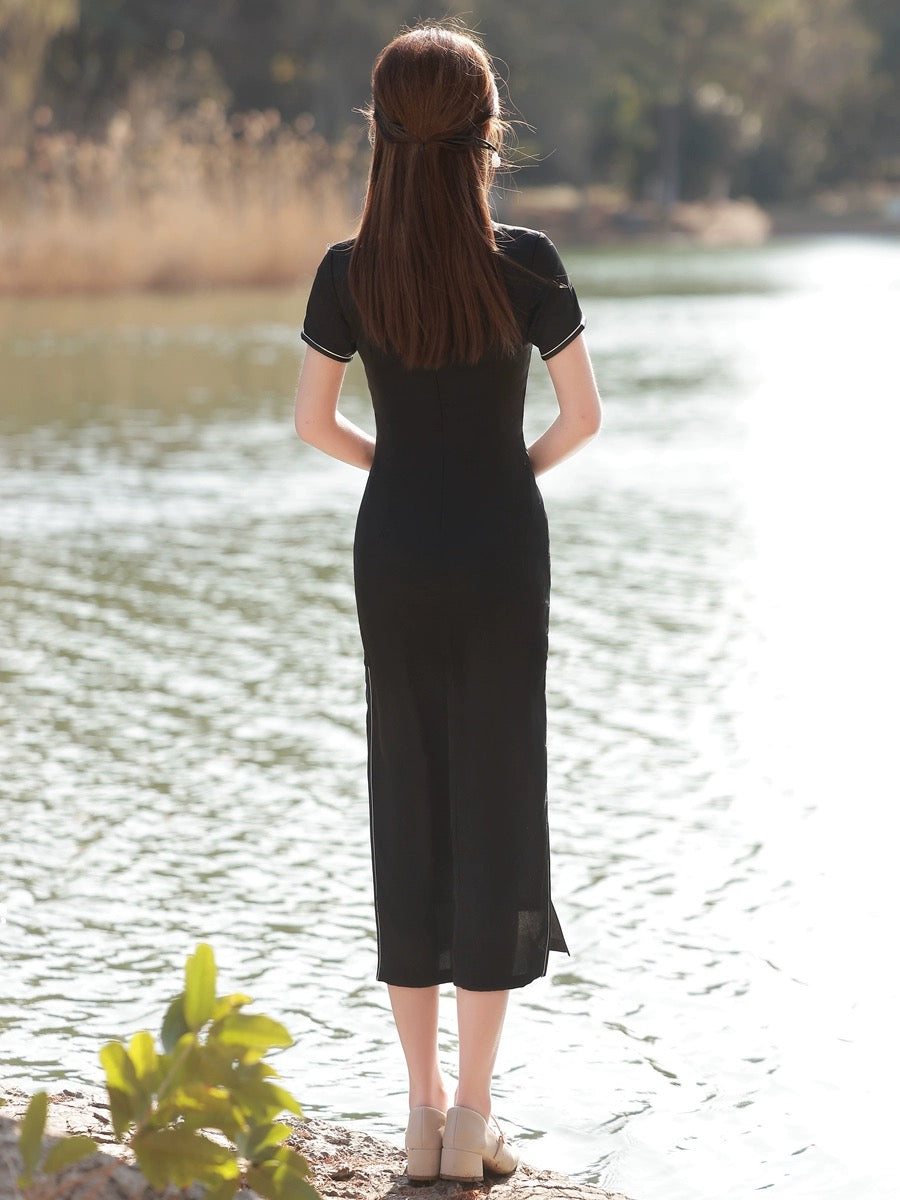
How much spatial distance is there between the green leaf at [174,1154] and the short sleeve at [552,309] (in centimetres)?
109

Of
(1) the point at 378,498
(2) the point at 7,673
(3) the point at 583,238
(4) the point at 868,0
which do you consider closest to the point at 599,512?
(2) the point at 7,673

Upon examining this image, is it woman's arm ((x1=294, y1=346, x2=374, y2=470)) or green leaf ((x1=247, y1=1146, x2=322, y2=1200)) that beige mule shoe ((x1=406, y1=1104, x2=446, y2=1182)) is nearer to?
green leaf ((x1=247, y1=1146, x2=322, y2=1200))

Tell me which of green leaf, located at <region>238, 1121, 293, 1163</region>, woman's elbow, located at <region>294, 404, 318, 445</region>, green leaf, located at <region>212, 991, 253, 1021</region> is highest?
woman's elbow, located at <region>294, 404, 318, 445</region>

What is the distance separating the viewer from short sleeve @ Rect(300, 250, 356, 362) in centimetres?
246

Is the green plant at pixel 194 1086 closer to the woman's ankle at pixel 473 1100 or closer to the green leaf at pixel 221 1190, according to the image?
the green leaf at pixel 221 1190

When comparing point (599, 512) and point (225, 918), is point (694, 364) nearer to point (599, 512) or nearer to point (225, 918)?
point (599, 512)

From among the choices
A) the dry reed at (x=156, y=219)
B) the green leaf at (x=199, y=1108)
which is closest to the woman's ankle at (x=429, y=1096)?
the green leaf at (x=199, y=1108)

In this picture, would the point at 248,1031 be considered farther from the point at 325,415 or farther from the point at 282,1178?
the point at 325,415

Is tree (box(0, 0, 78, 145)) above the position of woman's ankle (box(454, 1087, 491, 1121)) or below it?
above

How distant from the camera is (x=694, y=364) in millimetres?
14398

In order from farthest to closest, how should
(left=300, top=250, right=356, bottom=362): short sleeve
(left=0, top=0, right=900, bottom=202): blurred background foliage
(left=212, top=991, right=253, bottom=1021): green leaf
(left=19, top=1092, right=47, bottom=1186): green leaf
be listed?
(left=0, top=0, right=900, bottom=202): blurred background foliage
(left=300, top=250, right=356, bottom=362): short sleeve
(left=212, top=991, right=253, bottom=1021): green leaf
(left=19, top=1092, right=47, bottom=1186): green leaf

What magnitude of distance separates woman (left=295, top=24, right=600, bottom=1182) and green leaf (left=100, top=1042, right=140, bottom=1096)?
0.67m

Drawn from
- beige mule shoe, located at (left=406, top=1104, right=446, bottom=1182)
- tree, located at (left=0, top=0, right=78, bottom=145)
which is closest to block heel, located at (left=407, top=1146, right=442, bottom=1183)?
beige mule shoe, located at (left=406, top=1104, right=446, bottom=1182)

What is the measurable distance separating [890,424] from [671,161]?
45136 millimetres
